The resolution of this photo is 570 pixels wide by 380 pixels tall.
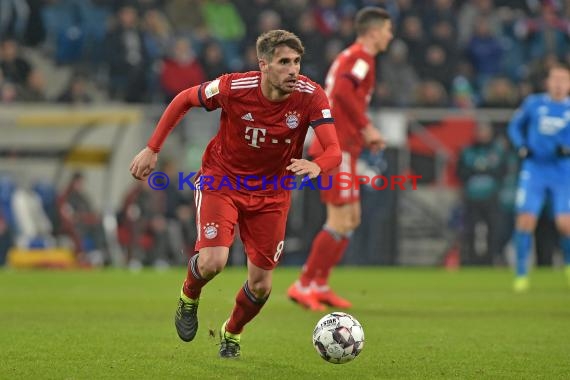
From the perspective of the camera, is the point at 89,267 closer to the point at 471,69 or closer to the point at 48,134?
the point at 48,134

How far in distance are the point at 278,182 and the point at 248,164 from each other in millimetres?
249

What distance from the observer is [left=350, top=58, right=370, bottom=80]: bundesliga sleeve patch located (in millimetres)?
11305

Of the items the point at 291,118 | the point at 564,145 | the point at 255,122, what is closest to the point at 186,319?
the point at 255,122

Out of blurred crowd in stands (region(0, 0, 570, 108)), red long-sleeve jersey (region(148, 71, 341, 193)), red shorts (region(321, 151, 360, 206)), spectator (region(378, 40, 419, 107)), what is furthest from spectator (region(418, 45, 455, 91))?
red long-sleeve jersey (region(148, 71, 341, 193))

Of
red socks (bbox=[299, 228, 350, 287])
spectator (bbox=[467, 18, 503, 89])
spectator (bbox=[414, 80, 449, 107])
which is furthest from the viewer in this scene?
spectator (bbox=[467, 18, 503, 89])

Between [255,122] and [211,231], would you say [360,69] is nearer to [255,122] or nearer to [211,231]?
[255,122]

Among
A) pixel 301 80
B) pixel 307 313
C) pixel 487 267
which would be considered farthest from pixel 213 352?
pixel 487 267

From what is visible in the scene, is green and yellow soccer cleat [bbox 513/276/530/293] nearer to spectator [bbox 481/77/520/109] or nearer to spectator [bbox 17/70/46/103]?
spectator [bbox 481/77/520/109]

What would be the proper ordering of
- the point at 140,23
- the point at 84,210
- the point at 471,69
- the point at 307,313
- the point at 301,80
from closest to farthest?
the point at 301,80 → the point at 307,313 → the point at 84,210 → the point at 140,23 → the point at 471,69

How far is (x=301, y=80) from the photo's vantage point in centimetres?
754

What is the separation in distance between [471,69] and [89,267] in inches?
332

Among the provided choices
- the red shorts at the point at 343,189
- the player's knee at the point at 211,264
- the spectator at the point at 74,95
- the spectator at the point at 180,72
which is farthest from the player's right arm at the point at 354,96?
the spectator at the point at 74,95

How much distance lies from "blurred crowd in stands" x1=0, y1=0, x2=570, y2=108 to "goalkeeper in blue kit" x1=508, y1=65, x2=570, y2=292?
618 cm

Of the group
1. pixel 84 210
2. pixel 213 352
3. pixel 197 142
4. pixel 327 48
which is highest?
pixel 327 48
